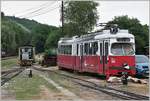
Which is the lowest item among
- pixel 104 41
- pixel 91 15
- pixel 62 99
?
pixel 62 99

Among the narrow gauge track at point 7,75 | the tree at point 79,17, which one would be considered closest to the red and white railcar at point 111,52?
the narrow gauge track at point 7,75

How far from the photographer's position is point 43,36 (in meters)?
179

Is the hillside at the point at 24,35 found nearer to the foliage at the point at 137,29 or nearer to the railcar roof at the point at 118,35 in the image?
the foliage at the point at 137,29

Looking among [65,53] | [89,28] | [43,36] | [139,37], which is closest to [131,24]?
[139,37]

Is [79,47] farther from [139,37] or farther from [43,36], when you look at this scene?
[43,36]

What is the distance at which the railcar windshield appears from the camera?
95.5 ft

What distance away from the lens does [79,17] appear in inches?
2958

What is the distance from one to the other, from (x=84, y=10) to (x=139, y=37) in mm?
10016

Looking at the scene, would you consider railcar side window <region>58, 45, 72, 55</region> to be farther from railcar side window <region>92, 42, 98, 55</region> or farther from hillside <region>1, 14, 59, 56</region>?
hillside <region>1, 14, 59, 56</region>

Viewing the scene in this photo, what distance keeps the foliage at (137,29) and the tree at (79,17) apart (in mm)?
6702

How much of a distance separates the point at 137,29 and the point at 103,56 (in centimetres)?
5462

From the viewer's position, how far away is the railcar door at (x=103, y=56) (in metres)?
29.2

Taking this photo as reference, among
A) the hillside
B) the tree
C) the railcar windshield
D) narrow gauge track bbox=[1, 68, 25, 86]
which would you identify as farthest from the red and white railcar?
the hillside

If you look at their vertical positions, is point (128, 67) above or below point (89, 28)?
below
